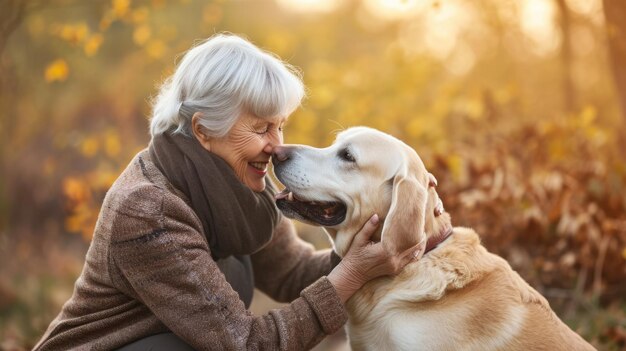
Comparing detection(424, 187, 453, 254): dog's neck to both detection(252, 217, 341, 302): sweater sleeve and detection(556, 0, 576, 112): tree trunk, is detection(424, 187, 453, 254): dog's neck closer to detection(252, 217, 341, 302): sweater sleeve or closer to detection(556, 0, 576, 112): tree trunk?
detection(252, 217, 341, 302): sweater sleeve

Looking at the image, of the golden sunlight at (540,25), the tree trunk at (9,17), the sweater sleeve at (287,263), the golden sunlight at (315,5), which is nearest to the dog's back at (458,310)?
the sweater sleeve at (287,263)

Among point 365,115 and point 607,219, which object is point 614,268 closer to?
point 607,219

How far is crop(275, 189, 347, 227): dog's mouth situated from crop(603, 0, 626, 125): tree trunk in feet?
8.95

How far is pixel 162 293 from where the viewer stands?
8.53 ft

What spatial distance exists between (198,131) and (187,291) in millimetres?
692

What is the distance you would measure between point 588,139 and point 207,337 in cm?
377

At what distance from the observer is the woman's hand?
2.70m

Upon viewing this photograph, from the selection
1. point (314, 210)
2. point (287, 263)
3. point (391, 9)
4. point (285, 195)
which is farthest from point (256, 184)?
point (391, 9)

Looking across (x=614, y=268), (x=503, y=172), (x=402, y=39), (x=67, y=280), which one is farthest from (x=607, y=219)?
(x=67, y=280)

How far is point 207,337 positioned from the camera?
2.58m

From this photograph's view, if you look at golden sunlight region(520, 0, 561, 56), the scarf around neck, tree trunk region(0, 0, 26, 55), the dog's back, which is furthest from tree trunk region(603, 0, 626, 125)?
tree trunk region(0, 0, 26, 55)

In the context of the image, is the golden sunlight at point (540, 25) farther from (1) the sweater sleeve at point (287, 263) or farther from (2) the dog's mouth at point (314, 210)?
(2) the dog's mouth at point (314, 210)

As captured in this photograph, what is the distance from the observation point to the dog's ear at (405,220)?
2.62m

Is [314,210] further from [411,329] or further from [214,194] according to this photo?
[411,329]
